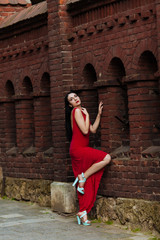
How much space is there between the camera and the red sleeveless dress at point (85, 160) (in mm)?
11117

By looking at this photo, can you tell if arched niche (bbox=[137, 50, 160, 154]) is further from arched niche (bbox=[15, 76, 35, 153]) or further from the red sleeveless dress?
arched niche (bbox=[15, 76, 35, 153])

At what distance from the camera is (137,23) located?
10.4 m

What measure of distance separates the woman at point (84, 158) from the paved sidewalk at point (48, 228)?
386mm

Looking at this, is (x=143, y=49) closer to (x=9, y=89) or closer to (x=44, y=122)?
(x=44, y=122)

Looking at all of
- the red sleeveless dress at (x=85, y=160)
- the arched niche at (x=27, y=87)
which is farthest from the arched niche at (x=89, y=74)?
the arched niche at (x=27, y=87)

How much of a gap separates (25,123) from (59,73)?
252 centimetres

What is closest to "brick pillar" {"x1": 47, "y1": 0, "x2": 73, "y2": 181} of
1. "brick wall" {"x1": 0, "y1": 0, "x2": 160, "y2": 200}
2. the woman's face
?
"brick wall" {"x1": 0, "y1": 0, "x2": 160, "y2": 200}

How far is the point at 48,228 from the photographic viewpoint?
11.0 meters

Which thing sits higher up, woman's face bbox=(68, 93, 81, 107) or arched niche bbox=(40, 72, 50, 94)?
arched niche bbox=(40, 72, 50, 94)

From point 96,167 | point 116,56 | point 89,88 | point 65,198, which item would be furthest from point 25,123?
point 116,56

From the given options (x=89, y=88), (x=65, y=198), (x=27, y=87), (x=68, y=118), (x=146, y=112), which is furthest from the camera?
(x=27, y=87)

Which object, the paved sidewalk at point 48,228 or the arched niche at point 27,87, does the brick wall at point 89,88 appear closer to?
the arched niche at point 27,87

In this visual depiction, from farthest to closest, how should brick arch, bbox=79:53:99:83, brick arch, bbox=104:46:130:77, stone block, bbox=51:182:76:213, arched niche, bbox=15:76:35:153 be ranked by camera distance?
arched niche, bbox=15:76:35:153 < stone block, bbox=51:182:76:213 < brick arch, bbox=79:53:99:83 < brick arch, bbox=104:46:130:77

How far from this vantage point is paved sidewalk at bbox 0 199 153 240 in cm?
1011
